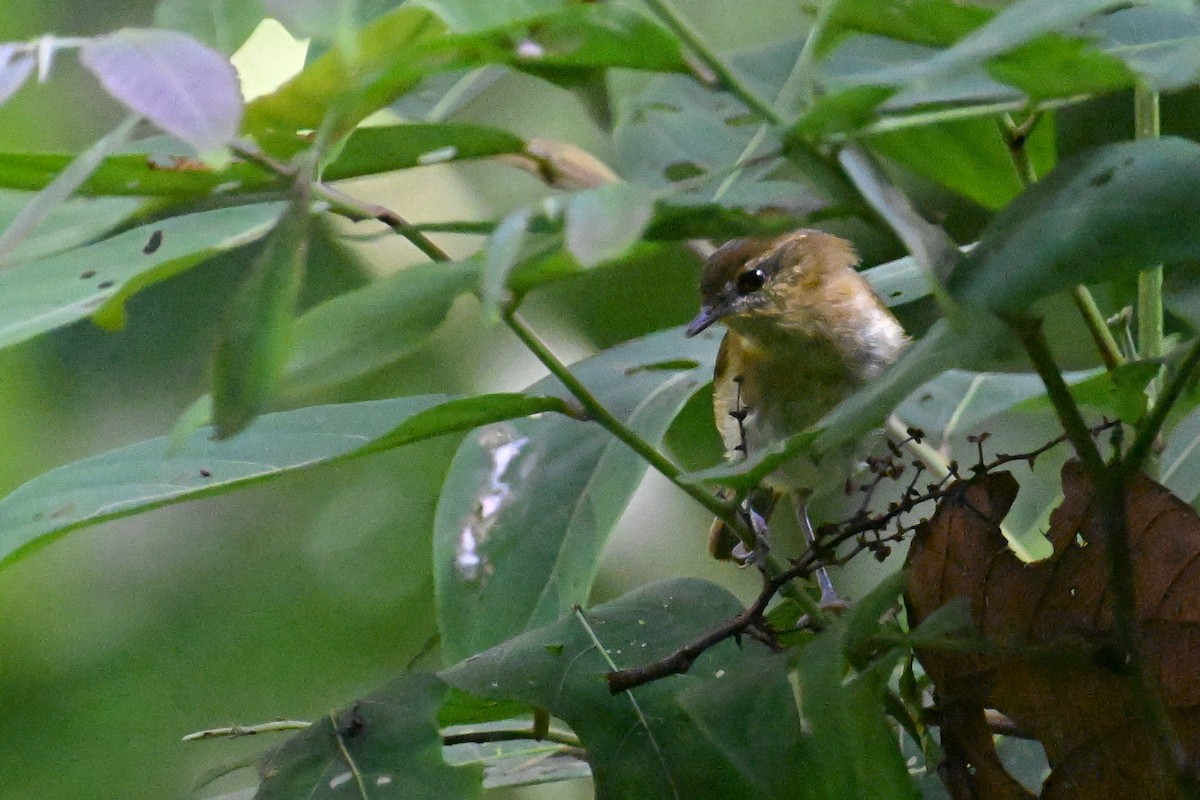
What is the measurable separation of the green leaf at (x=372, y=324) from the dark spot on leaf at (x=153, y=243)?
1.04 ft

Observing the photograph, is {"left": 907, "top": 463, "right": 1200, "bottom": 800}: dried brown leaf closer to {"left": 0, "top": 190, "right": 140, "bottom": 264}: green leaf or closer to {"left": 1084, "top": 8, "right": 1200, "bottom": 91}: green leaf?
{"left": 1084, "top": 8, "right": 1200, "bottom": 91}: green leaf

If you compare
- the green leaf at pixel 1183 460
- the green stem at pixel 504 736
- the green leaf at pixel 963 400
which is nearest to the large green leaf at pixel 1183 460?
the green leaf at pixel 1183 460

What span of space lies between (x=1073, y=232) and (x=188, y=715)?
345 centimetres

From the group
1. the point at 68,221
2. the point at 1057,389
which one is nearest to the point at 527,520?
the point at 68,221

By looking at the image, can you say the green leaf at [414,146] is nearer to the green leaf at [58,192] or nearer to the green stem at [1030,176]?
the green leaf at [58,192]

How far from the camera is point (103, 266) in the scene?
104cm

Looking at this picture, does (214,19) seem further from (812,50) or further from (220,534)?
(220,534)

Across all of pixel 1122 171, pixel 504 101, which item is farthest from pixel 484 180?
pixel 1122 171

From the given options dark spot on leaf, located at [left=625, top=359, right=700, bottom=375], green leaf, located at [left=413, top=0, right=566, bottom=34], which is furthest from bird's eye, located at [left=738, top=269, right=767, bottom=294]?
→ green leaf, located at [left=413, top=0, right=566, bottom=34]

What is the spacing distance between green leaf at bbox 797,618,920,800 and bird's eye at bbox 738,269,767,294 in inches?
70.2

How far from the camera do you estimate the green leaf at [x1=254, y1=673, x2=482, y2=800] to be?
101 cm

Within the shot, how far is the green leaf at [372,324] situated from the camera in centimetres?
73

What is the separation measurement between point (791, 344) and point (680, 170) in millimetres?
1528

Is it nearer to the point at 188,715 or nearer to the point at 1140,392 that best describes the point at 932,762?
the point at 1140,392
